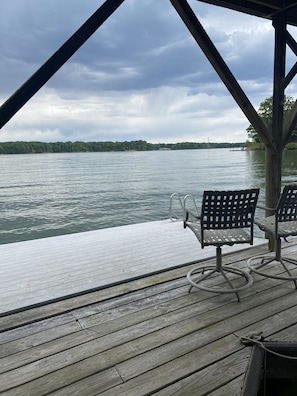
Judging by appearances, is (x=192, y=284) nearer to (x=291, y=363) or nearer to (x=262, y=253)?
(x=291, y=363)

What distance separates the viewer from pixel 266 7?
3.17 meters

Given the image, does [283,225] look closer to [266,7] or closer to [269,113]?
[266,7]

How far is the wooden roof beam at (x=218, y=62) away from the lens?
8.87 ft

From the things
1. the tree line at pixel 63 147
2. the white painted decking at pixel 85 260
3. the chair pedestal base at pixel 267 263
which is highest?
the tree line at pixel 63 147

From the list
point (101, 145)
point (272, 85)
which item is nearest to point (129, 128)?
point (101, 145)

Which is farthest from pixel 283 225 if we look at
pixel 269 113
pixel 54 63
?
pixel 269 113

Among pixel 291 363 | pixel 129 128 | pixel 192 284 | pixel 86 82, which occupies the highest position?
pixel 86 82

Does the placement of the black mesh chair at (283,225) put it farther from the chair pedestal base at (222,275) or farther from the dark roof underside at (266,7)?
the dark roof underside at (266,7)

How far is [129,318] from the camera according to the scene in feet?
6.72

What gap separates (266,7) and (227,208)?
2.38m

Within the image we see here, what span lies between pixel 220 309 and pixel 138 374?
2.81ft

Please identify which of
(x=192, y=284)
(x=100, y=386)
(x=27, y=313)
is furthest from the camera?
(x=192, y=284)

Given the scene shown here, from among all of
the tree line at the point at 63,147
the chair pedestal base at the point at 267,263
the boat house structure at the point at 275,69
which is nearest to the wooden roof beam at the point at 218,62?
the boat house structure at the point at 275,69

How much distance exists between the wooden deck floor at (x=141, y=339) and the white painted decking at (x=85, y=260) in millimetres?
274
